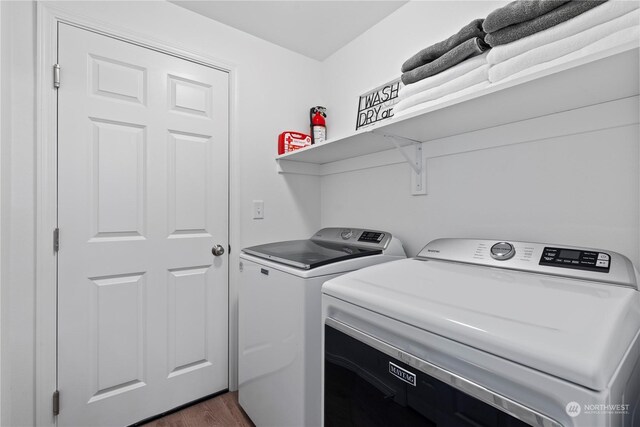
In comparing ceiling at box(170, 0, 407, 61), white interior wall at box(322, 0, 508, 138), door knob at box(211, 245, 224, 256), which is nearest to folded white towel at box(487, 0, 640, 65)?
white interior wall at box(322, 0, 508, 138)

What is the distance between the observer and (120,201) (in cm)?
154

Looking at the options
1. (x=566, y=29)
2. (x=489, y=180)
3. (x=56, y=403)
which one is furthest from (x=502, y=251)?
(x=56, y=403)

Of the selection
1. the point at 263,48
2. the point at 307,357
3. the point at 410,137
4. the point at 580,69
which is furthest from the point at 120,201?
the point at 580,69

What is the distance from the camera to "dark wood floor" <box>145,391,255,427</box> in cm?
160

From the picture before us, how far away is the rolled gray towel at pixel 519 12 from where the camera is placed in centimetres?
84

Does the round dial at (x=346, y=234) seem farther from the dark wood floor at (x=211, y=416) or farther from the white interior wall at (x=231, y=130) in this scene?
the dark wood floor at (x=211, y=416)

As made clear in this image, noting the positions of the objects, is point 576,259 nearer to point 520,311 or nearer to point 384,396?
point 520,311

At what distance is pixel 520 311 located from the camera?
651 millimetres

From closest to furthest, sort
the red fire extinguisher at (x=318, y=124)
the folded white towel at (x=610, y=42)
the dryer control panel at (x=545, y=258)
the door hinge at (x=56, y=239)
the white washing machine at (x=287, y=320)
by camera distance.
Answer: the folded white towel at (x=610, y=42) < the dryer control panel at (x=545, y=258) < the white washing machine at (x=287, y=320) < the door hinge at (x=56, y=239) < the red fire extinguisher at (x=318, y=124)

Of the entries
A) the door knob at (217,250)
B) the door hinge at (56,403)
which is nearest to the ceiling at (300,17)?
the door knob at (217,250)

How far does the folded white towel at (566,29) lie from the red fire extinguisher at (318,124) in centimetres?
126

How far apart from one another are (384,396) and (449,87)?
1.13 m

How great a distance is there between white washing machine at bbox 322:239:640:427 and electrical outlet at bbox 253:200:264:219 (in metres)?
1.12

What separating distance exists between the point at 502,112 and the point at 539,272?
60 centimetres
